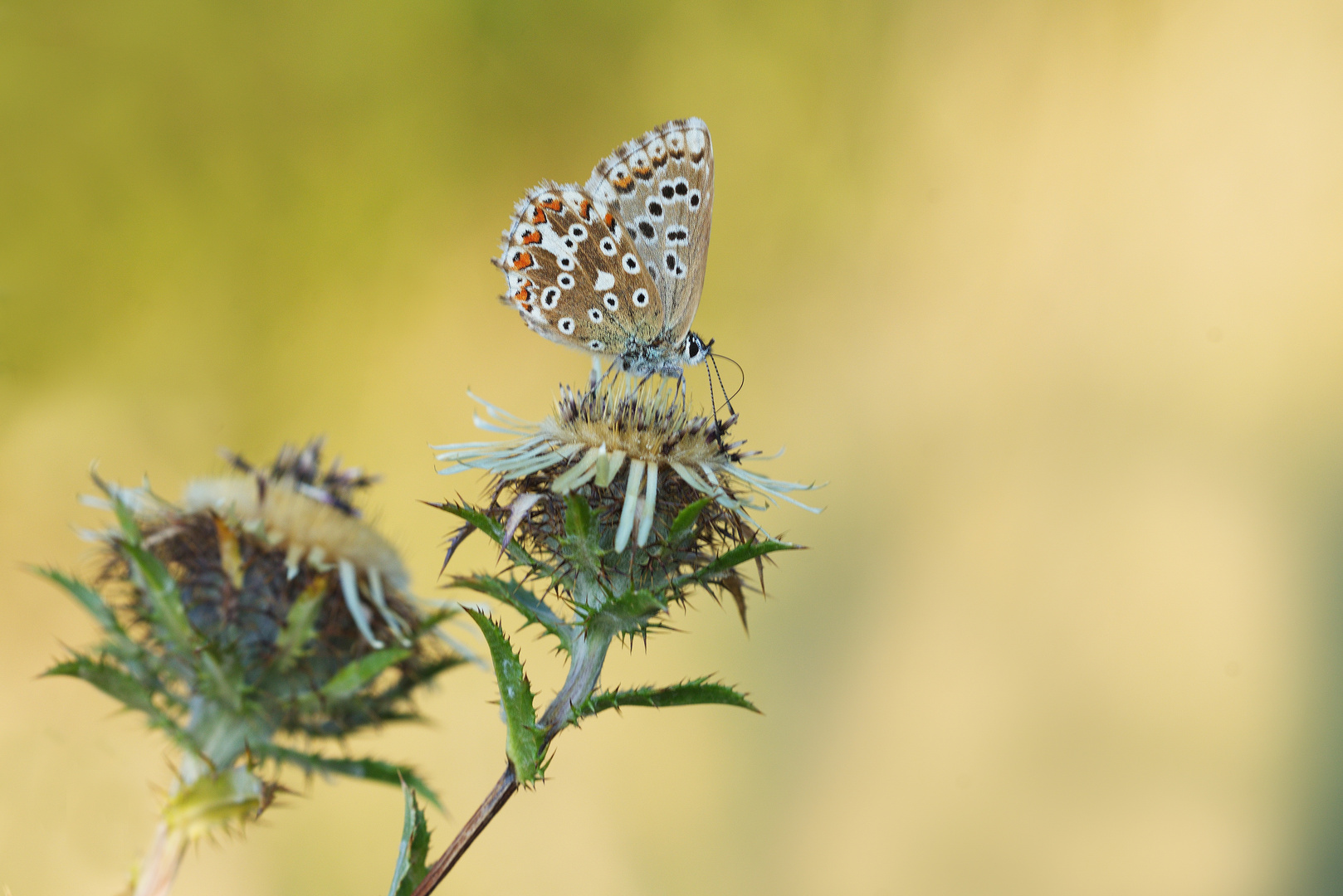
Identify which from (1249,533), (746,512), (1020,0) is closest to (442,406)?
(746,512)

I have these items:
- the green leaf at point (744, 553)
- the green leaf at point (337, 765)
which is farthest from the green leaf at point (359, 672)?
the green leaf at point (744, 553)

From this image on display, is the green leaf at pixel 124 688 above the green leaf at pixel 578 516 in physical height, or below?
below

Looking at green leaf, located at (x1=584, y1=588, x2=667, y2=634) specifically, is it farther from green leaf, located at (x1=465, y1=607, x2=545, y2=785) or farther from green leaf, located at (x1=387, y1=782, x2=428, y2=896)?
green leaf, located at (x1=387, y1=782, x2=428, y2=896)

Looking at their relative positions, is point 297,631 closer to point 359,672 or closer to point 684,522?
point 359,672

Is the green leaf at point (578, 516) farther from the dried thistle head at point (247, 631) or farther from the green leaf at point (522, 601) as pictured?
the dried thistle head at point (247, 631)

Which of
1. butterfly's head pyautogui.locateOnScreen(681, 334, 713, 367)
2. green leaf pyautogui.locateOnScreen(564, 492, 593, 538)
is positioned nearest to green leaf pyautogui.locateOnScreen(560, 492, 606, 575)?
green leaf pyautogui.locateOnScreen(564, 492, 593, 538)

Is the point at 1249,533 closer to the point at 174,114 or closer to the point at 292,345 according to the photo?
the point at 292,345

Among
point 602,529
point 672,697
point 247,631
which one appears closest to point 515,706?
point 672,697
